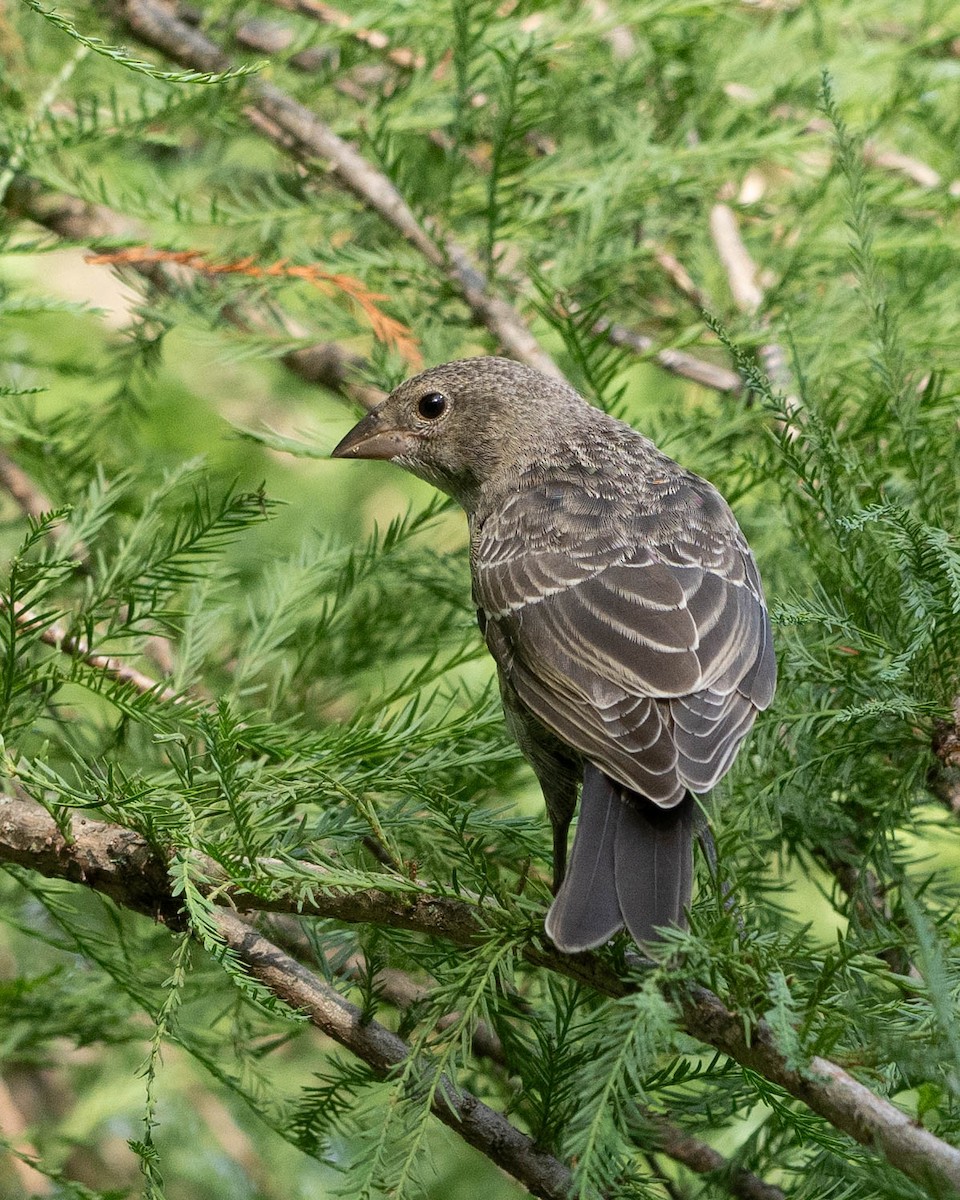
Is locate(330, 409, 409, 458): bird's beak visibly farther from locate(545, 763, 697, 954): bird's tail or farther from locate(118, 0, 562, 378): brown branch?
locate(545, 763, 697, 954): bird's tail

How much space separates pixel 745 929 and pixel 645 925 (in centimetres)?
20

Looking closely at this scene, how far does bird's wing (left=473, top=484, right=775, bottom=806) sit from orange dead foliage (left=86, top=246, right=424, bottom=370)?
0.89 metres

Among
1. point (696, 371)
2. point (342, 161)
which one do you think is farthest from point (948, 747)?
point (342, 161)

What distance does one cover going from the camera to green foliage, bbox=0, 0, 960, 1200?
2.19m

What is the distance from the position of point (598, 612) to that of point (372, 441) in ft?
4.00

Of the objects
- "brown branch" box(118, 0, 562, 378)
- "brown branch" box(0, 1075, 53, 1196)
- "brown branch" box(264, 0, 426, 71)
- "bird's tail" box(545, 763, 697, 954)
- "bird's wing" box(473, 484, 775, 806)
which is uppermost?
"brown branch" box(264, 0, 426, 71)

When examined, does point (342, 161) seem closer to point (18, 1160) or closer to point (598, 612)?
point (598, 612)

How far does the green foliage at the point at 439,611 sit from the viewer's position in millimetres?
2186

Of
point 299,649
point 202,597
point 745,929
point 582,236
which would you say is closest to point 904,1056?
point 745,929

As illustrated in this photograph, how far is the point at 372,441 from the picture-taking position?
4.06m

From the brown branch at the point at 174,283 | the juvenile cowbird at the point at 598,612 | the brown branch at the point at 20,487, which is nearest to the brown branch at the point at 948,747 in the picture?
the juvenile cowbird at the point at 598,612

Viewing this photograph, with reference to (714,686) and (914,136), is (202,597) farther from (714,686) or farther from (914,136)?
(914,136)

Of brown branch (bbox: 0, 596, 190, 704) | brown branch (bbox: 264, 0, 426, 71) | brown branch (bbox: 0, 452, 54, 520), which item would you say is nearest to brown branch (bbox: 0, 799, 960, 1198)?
brown branch (bbox: 0, 596, 190, 704)

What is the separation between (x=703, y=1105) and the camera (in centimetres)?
250
